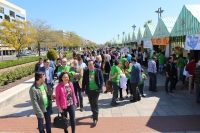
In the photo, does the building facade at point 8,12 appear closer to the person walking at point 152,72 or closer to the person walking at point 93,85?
the person walking at point 152,72

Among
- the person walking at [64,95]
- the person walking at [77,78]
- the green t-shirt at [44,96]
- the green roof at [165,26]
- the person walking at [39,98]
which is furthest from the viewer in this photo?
the green roof at [165,26]

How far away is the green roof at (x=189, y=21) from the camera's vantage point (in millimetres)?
8414

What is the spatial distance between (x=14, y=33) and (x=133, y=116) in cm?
2494

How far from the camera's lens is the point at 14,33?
26.3 m

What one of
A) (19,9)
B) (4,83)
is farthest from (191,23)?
(19,9)

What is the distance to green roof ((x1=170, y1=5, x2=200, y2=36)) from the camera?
331 inches

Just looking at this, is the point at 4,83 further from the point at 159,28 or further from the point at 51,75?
the point at 159,28

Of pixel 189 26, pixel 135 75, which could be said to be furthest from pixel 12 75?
pixel 189 26

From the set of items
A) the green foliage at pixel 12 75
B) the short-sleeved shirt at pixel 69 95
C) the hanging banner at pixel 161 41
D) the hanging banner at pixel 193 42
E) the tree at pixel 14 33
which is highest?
the tree at pixel 14 33

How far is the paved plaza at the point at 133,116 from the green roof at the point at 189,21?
317cm

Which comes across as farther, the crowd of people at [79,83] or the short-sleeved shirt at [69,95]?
the short-sleeved shirt at [69,95]

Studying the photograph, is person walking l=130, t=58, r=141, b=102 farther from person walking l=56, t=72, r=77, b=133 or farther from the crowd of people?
person walking l=56, t=72, r=77, b=133

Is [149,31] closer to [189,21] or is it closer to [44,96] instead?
[189,21]

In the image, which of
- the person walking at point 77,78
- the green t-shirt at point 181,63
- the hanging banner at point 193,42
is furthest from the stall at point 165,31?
the person walking at point 77,78
